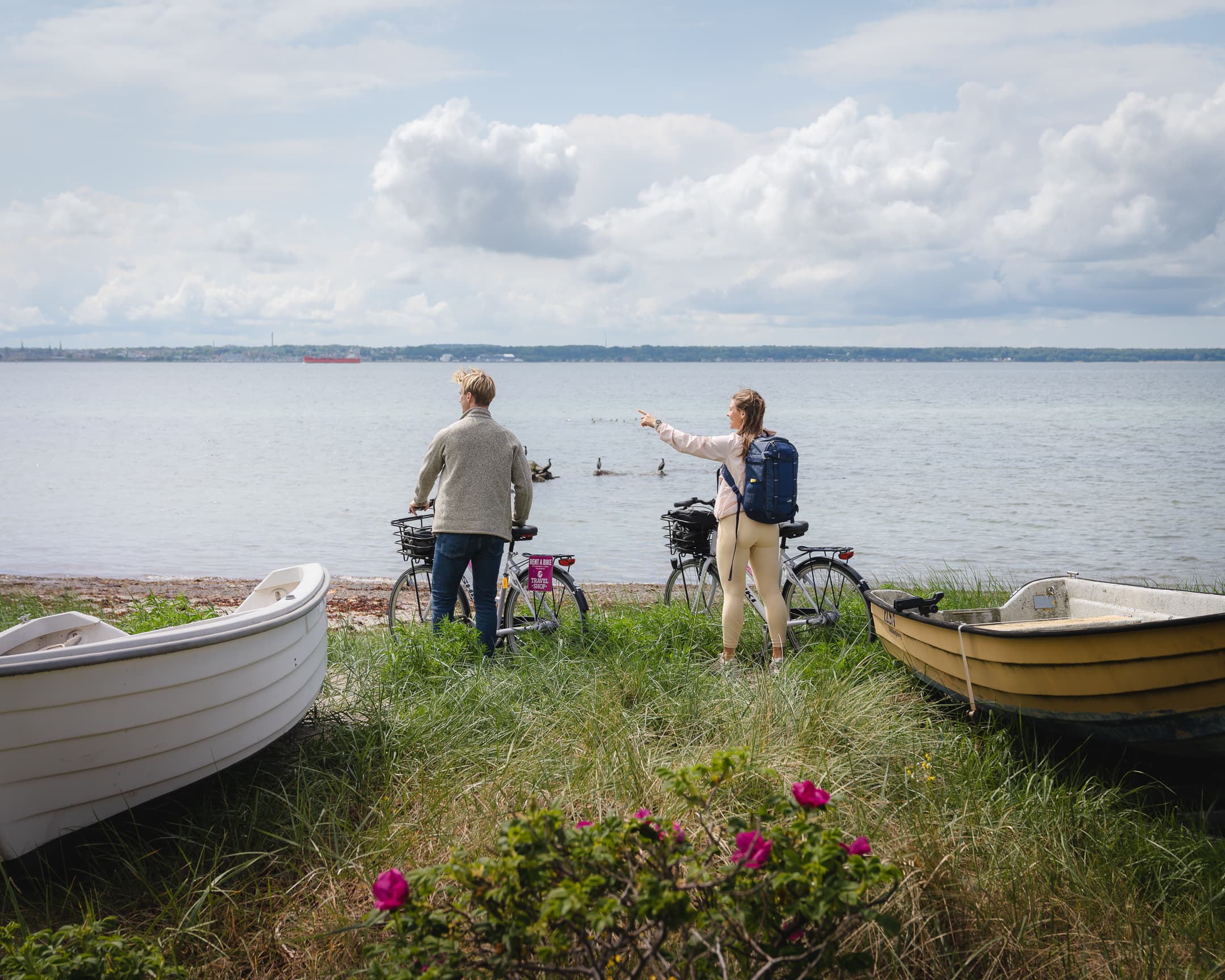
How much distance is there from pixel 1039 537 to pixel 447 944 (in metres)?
18.8

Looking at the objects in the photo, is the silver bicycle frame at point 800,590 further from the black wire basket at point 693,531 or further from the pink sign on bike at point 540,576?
the pink sign on bike at point 540,576

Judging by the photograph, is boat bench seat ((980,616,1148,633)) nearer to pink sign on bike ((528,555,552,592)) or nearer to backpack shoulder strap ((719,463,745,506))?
backpack shoulder strap ((719,463,745,506))

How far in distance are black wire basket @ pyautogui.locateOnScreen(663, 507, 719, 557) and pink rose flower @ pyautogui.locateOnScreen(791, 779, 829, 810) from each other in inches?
201

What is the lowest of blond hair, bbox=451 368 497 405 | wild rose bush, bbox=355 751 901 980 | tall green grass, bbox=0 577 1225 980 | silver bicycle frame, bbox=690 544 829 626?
tall green grass, bbox=0 577 1225 980

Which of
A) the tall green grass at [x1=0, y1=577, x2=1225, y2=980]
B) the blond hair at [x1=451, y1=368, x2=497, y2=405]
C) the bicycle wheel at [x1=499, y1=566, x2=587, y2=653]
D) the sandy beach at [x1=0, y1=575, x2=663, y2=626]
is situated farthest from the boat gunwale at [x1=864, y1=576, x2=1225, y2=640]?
the sandy beach at [x1=0, y1=575, x2=663, y2=626]

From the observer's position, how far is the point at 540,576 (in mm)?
7109

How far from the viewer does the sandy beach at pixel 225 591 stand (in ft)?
36.1

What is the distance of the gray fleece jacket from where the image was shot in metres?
6.57

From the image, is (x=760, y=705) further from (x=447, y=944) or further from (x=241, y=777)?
(x=447, y=944)

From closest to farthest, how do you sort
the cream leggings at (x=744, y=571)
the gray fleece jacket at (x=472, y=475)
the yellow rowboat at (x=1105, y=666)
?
the yellow rowboat at (x=1105, y=666) < the cream leggings at (x=744, y=571) < the gray fleece jacket at (x=472, y=475)

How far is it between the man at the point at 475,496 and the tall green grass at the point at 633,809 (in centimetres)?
91

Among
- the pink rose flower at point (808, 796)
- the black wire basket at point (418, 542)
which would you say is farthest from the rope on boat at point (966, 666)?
the black wire basket at point (418, 542)

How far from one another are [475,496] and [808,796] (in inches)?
176

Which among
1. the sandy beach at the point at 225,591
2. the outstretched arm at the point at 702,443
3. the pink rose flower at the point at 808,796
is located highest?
the outstretched arm at the point at 702,443
